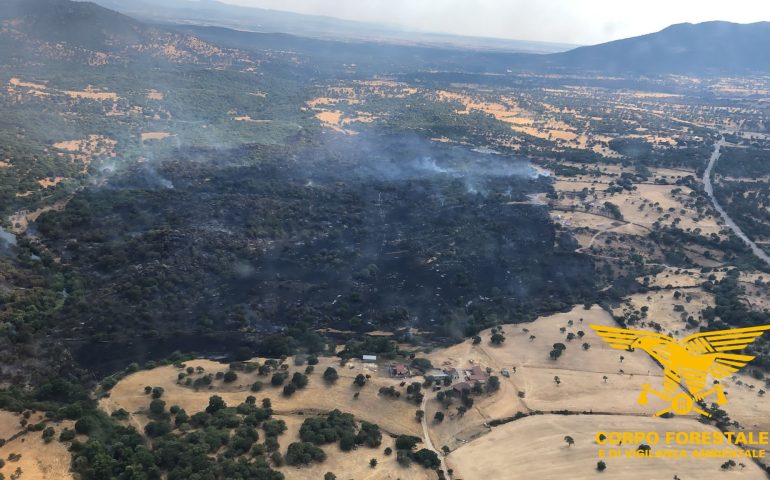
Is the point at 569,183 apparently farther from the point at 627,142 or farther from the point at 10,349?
the point at 10,349

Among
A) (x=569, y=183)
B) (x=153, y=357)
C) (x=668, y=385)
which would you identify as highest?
(x=569, y=183)

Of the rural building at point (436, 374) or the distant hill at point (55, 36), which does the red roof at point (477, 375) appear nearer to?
the rural building at point (436, 374)

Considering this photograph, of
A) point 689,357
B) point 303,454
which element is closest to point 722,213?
point 689,357

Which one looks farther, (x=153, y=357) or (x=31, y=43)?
(x=31, y=43)

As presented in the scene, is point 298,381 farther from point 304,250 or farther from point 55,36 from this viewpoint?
point 55,36

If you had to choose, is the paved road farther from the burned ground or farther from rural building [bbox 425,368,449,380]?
the burned ground

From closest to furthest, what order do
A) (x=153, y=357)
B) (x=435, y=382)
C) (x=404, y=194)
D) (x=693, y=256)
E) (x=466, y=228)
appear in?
(x=435, y=382) < (x=153, y=357) < (x=693, y=256) < (x=466, y=228) < (x=404, y=194)

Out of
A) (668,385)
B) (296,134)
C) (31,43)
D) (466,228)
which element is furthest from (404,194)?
(31,43)
